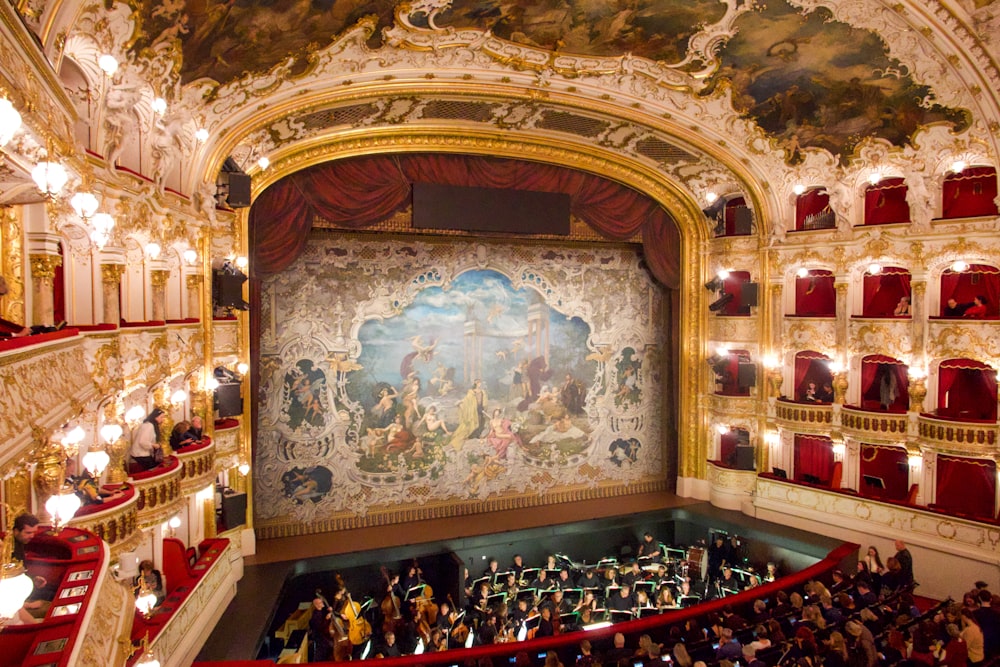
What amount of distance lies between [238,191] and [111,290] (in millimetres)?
3785

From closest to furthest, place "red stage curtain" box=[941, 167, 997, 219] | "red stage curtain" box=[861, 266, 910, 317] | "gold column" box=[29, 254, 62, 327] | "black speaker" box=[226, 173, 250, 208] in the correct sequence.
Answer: "gold column" box=[29, 254, 62, 327] < "black speaker" box=[226, 173, 250, 208] < "red stage curtain" box=[941, 167, 997, 219] < "red stage curtain" box=[861, 266, 910, 317]

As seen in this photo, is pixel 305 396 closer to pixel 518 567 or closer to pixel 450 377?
pixel 450 377

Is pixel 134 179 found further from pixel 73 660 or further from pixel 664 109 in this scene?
pixel 664 109

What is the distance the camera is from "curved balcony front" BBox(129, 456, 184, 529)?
23.9 feet

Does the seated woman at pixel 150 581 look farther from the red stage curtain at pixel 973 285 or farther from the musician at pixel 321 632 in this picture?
the red stage curtain at pixel 973 285

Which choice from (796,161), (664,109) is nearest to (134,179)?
(664,109)

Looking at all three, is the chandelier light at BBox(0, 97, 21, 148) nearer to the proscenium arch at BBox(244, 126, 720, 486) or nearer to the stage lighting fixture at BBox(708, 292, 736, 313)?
the proscenium arch at BBox(244, 126, 720, 486)

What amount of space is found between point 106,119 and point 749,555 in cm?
1378

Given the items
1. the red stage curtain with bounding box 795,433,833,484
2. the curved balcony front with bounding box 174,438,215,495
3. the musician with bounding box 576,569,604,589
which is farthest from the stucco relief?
the curved balcony front with bounding box 174,438,215,495

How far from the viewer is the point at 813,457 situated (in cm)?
1469

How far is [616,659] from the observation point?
8.12 metres

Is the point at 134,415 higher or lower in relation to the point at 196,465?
higher

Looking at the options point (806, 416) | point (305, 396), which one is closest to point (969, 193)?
point (806, 416)

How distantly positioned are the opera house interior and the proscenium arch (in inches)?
2.9
